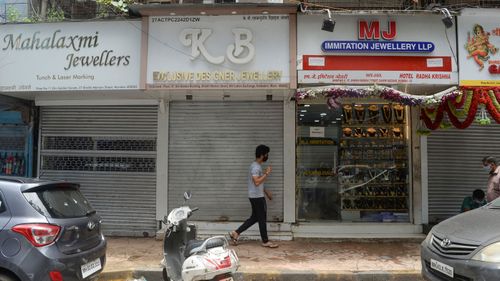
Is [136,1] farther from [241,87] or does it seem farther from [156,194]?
[156,194]

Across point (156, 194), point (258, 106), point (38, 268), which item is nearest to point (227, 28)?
point (258, 106)

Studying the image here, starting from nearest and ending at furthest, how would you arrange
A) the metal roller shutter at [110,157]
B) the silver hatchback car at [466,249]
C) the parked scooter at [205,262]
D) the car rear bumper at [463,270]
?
the car rear bumper at [463,270] < the silver hatchback car at [466,249] < the parked scooter at [205,262] < the metal roller shutter at [110,157]

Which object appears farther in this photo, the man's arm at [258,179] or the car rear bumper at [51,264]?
the man's arm at [258,179]

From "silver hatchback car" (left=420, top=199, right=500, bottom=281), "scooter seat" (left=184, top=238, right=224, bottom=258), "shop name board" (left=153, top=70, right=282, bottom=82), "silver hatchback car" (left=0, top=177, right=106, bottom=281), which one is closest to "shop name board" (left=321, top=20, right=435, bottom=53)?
"shop name board" (left=153, top=70, right=282, bottom=82)

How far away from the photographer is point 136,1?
9523 millimetres

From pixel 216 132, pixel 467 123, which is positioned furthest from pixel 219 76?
pixel 467 123

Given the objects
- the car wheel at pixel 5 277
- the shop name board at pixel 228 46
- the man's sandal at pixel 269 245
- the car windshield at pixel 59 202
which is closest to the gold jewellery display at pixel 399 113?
the shop name board at pixel 228 46

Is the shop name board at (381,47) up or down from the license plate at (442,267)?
up

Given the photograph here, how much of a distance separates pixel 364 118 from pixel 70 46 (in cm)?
609

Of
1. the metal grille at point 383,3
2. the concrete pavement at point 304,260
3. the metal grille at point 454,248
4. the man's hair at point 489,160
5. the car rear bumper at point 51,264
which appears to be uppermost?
the metal grille at point 383,3

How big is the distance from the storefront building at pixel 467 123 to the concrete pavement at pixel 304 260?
138 cm

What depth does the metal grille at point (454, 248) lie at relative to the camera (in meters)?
4.83

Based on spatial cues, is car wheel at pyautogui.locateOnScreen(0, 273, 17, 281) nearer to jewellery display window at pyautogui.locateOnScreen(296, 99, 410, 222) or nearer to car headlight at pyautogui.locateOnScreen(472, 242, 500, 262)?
car headlight at pyautogui.locateOnScreen(472, 242, 500, 262)

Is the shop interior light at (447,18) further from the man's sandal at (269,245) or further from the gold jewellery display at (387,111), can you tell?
the man's sandal at (269,245)
